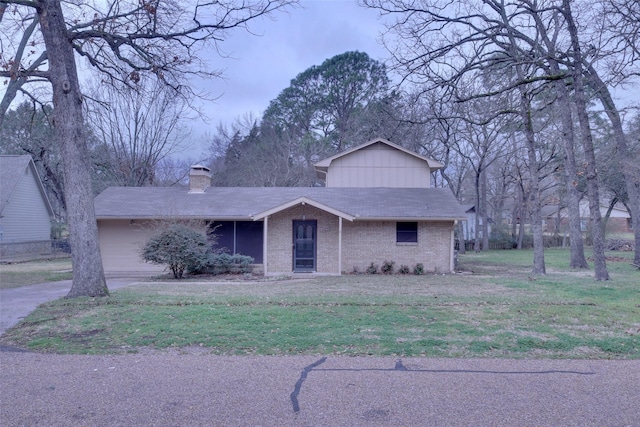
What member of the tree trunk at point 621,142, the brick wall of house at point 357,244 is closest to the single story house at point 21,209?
the brick wall of house at point 357,244

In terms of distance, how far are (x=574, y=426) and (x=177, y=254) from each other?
14.6m

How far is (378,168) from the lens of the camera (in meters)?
23.3

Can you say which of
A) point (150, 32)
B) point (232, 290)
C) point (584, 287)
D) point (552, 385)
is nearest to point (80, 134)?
point (150, 32)

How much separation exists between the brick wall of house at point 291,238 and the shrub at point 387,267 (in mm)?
1840

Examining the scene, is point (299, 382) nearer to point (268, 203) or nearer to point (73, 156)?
point (73, 156)

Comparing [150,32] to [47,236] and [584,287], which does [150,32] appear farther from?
[47,236]

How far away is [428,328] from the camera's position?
7.82 metres

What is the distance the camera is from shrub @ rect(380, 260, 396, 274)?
63.0ft

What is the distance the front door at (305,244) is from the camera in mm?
19203

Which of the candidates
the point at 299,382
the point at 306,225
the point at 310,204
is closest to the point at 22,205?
the point at 306,225

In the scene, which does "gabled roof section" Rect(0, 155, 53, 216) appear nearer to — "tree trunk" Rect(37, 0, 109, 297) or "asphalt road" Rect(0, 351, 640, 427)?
"tree trunk" Rect(37, 0, 109, 297)

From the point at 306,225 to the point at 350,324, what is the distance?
11269mm

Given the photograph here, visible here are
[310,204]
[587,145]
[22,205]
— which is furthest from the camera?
[22,205]

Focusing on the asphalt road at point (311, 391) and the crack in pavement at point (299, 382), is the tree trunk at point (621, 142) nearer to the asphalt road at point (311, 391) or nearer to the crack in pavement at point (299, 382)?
the asphalt road at point (311, 391)
